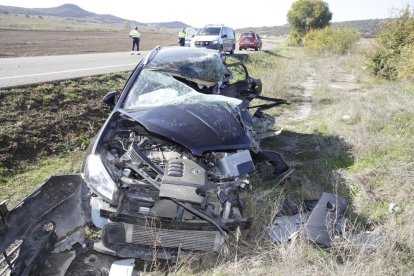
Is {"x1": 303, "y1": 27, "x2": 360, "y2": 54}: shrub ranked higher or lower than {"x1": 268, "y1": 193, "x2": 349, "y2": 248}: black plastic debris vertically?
higher

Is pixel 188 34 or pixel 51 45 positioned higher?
pixel 188 34

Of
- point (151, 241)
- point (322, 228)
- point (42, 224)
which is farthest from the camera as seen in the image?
point (322, 228)

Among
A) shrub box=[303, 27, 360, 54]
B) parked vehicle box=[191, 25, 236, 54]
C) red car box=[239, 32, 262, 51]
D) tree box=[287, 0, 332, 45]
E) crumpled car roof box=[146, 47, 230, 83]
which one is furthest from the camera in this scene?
tree box=[287, 0, 332, 45]

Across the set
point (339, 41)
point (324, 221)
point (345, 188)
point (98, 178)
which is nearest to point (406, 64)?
point (345, 188)

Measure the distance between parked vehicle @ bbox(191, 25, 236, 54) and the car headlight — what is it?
16548 mm

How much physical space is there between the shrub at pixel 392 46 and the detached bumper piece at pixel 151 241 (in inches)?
478

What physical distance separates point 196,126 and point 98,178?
3.21 feet

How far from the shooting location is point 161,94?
3.94m

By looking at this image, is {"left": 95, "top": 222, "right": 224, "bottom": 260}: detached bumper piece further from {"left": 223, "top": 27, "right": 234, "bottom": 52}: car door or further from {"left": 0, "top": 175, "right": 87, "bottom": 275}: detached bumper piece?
{"left": 223, "top": 27, "right": 234, "bottom": 52}: car door

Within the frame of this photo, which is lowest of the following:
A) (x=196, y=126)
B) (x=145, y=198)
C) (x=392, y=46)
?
(x=145, y=198)

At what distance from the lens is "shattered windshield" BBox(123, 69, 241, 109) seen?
3.75m

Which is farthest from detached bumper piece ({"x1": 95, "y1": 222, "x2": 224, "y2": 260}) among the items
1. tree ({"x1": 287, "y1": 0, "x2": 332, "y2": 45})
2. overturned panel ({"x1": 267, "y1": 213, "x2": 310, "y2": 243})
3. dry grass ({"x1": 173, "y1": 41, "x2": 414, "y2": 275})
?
tree ({"x1": 287, "y1": 0, "x2": 332, "y2": 45})

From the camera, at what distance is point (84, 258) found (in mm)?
2879

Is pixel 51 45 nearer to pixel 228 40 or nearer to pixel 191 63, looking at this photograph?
pixel 228 40
